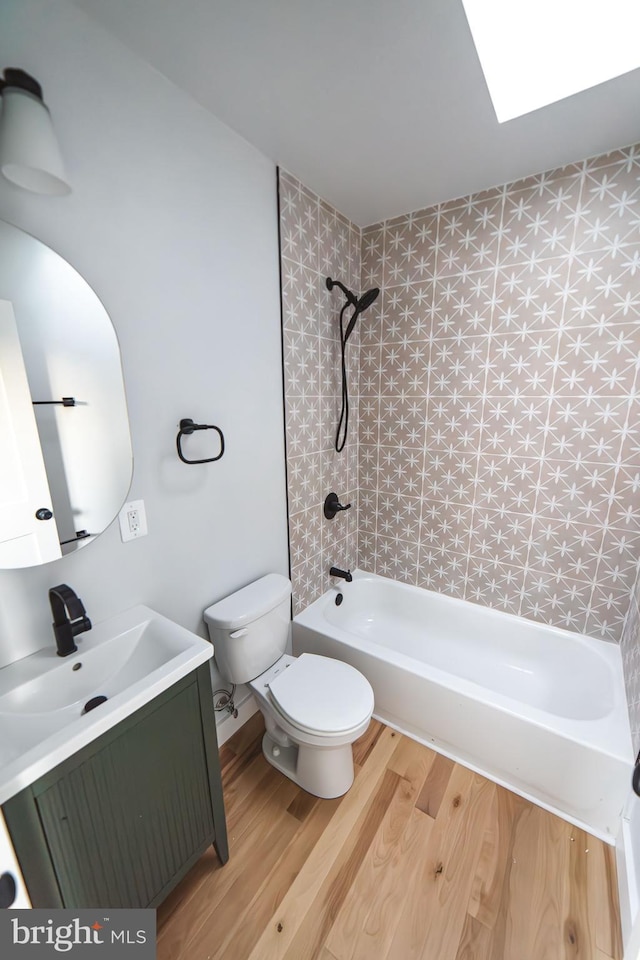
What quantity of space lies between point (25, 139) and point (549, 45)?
5.02 feet

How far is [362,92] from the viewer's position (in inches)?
46.2

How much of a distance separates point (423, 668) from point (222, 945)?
1075 millimetres

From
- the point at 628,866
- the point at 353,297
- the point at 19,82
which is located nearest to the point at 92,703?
the point at 19,82

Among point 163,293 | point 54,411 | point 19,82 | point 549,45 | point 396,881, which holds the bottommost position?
point 396,881

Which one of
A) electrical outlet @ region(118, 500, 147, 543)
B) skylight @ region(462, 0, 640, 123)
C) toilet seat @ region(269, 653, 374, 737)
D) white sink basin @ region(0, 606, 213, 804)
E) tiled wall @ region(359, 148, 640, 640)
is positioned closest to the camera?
white sink basin @ region(0, 606, 213, 804)

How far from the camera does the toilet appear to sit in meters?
1.32

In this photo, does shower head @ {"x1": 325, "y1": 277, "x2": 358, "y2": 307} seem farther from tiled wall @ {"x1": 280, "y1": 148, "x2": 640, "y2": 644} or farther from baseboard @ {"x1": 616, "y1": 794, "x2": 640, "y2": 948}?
baseboard @ {"x1": 616, "y1": 794, "x2": 640, "y2": 948}

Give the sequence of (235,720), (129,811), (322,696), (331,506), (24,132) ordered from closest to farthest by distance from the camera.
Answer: (24,132)
(129,811)
(322,696)
(235,720)
(331,506)

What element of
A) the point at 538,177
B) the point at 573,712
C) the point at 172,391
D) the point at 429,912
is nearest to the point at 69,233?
the point at 172,391

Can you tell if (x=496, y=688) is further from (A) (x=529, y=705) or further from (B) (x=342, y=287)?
(B) (x=342, y=287)

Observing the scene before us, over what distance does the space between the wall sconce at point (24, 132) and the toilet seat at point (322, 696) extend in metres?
1.69

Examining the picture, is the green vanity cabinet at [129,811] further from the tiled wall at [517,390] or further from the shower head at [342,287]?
the shower head at [342,287]

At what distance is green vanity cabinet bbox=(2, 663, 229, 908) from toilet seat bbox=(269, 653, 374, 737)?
1.07ft

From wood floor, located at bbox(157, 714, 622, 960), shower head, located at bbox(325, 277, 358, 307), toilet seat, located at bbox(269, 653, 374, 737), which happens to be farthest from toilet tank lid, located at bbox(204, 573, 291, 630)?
shower head, located at bbox(325, 277, 358, 307)
